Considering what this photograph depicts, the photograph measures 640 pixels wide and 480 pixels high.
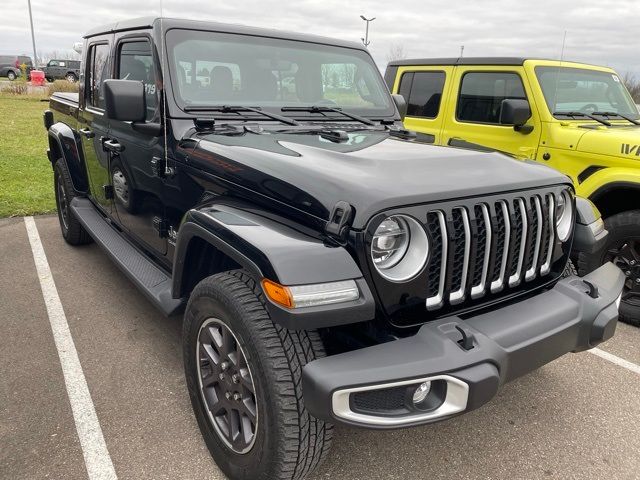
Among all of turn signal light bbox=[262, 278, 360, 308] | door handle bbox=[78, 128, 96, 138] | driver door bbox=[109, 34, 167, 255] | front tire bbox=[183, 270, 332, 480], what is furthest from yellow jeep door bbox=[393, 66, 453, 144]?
turn signal light bbox=[262, 278, 360, 308]

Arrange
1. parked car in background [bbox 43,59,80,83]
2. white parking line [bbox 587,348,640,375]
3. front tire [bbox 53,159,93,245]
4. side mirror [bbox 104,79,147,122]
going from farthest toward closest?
parked car in background [bbox 43,59,80,83], front tire [bbox 53,159,93,245], white parking line [bbox 587,348,640,375], side mirror [bbox 104,79,147,122]

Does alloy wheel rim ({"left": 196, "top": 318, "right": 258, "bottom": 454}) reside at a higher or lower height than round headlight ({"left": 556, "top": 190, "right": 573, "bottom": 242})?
lower

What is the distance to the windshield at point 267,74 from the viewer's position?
2.94 metres

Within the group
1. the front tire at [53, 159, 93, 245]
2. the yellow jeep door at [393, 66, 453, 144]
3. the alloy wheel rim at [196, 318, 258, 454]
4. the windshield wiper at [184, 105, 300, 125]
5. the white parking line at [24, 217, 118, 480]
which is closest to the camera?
the alloy wheel rim at [196, 318, 258, 454]

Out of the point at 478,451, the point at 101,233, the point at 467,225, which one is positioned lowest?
the point at 478,451

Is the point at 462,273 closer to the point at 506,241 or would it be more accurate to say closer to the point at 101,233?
the point at 506,241

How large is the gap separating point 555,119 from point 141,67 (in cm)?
338

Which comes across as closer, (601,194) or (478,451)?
(478,451)

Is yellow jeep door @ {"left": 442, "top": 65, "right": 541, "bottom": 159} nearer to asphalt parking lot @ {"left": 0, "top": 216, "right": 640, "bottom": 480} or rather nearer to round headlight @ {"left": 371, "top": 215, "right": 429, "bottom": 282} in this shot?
asphalt parking lot @ {"left": 0, "top": 216, "right": 640, "bottom": 480}

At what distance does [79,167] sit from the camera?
4699 millimetres

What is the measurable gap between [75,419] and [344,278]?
67.1 inches

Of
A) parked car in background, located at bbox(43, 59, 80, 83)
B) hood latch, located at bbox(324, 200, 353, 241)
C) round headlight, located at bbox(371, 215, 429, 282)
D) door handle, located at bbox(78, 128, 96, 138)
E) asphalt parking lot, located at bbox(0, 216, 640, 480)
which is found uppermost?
parked car in background, located at bbox(43, 59, 80, 83)

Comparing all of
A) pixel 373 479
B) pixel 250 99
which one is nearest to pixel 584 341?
pixel 373 479

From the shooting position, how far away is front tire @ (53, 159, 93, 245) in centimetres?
479
